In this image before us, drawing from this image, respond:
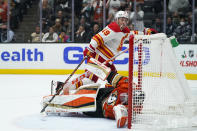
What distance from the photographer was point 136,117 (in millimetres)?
3709

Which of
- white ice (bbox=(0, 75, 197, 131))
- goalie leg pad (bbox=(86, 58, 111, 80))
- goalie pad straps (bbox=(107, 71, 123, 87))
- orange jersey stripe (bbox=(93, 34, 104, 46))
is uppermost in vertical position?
orange jersey stripe (bbox=(93, 34, 104, 46))

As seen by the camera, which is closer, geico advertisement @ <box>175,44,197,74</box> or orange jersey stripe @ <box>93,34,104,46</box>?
orange jersey stripe @ <box>93,34,104,46</box>

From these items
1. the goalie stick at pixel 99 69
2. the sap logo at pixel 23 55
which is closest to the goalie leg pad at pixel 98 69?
the goalie stick at pixel 99 69

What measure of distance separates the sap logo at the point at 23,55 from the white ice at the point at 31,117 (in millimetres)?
1907

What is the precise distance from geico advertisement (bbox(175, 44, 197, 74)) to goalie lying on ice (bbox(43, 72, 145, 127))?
14.0ft

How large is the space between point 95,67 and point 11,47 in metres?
5.20

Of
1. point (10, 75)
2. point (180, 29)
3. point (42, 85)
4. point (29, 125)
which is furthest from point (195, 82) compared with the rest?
point (29, 125)

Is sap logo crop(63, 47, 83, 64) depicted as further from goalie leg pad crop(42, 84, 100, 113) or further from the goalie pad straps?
the goalie pad straps

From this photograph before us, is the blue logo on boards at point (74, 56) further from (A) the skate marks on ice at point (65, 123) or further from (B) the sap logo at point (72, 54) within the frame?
(A) the skate marks on ice at point (65, 123)

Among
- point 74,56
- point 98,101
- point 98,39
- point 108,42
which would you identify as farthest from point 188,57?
point 98,101

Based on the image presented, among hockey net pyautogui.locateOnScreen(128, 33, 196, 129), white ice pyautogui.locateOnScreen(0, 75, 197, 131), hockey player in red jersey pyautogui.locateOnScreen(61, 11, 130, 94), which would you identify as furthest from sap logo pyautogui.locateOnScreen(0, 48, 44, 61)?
hockey net pyautogui.locateOnScreen(128, 33, 196, 129)

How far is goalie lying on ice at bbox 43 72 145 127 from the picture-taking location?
401 centimetres

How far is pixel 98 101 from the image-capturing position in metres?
4.19

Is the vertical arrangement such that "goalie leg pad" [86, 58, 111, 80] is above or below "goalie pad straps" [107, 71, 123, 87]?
above
